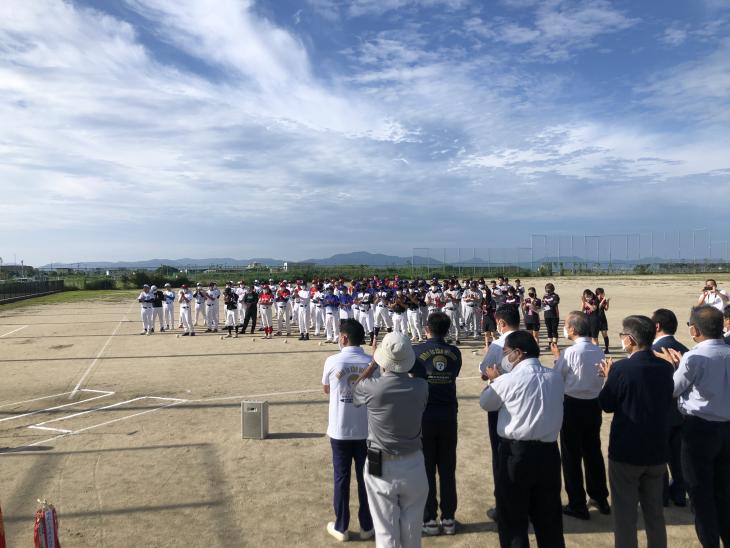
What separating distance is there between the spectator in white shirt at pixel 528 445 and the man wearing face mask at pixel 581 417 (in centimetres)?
109

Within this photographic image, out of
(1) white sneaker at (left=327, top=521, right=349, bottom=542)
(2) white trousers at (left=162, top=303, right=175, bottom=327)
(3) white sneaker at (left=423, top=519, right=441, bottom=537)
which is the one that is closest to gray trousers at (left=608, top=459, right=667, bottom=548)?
(3) white sneaker at (left=423, top=519, right=441, bottom=537)

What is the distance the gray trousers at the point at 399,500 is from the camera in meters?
3.66

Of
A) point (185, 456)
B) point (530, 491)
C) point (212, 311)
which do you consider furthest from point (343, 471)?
point (212, 311)

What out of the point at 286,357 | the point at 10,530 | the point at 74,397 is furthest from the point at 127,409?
the point at 286,357

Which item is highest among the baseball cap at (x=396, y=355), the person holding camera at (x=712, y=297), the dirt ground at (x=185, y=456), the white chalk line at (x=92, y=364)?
the baseball cap at (x=396, y=355)

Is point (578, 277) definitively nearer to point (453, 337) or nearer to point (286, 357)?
point (453, 337)

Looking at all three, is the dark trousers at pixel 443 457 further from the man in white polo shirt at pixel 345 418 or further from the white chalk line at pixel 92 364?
the white chalk line at pixel 92 364

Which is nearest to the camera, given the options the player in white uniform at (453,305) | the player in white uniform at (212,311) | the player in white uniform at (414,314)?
the player in white uniform at (414,314)

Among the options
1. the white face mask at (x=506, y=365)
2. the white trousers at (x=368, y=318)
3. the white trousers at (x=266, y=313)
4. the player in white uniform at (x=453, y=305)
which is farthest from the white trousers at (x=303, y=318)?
the white face mask at (x=506, y=365)

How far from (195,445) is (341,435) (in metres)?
3.59

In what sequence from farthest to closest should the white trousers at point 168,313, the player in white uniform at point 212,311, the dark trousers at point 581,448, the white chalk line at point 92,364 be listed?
the white trousers at point 168,313, the player in white uniform at point 212,311, the white chalk line at point 92,364, the dark trousers at point 581,448

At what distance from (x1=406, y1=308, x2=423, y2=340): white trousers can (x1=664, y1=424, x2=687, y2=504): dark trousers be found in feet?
37.6

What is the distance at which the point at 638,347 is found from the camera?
13.7 feet

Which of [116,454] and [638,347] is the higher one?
[638,347]
